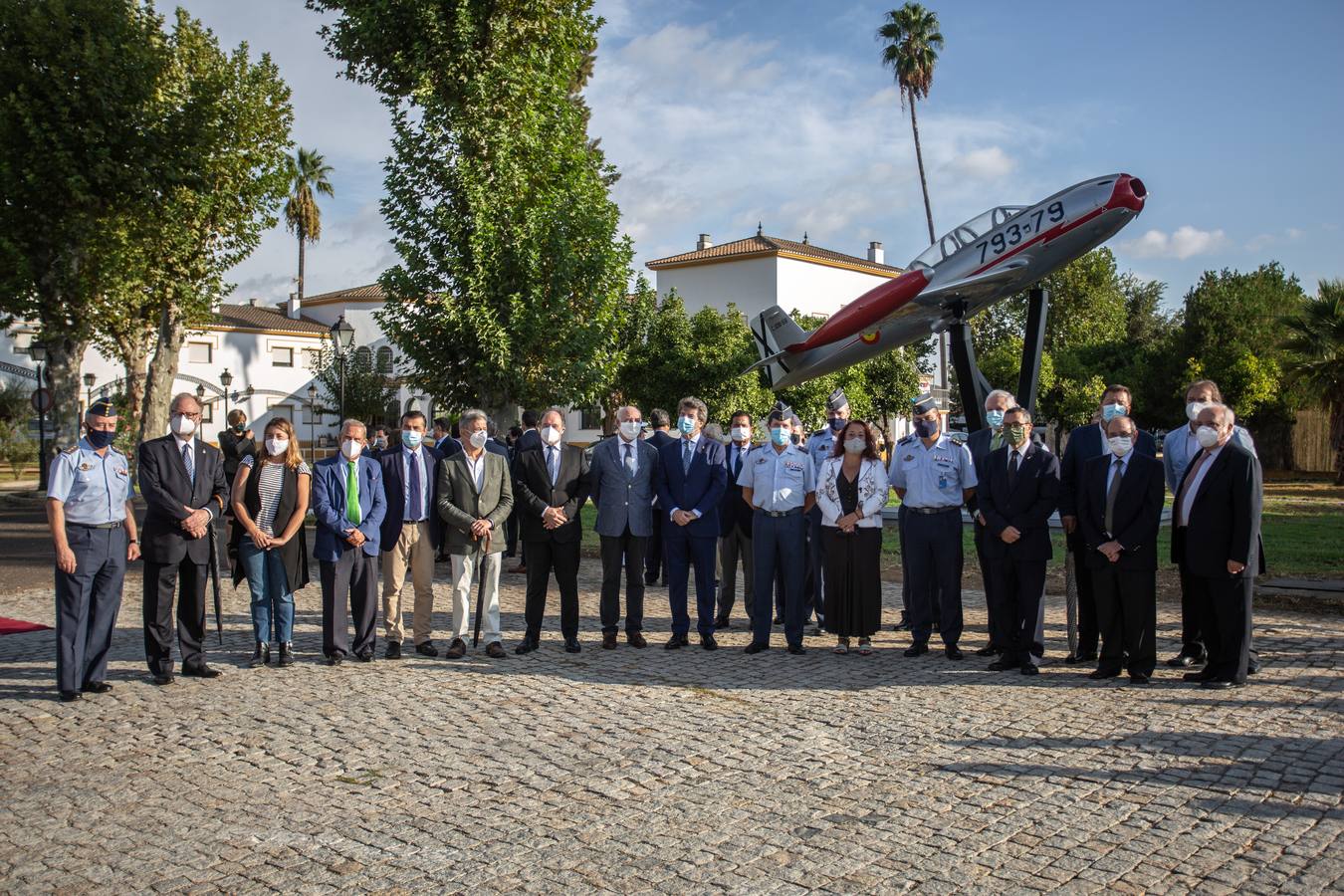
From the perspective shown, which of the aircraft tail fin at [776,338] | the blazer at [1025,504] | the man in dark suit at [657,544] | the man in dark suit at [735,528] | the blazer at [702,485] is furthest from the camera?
the aircraft tail fin at [776,338]

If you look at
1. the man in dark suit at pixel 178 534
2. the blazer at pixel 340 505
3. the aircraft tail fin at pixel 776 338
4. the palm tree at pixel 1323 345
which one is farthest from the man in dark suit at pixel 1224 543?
the palm tree at pixel 1323 345

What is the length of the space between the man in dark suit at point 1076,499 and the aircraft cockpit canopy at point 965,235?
8.01 m

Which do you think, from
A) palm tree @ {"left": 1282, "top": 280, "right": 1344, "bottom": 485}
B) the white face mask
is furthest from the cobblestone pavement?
palm tree @ {"left": 1282, "top": 280, "right": 1344, "bottom": 485}

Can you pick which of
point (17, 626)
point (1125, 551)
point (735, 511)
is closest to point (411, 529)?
point (735, 511)

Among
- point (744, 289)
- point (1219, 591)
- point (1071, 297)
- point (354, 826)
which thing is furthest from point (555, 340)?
point (1071, 297)

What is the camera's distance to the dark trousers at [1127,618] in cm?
→ 738

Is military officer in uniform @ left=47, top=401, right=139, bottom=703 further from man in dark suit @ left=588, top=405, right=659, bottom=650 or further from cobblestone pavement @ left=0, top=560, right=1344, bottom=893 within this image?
man in dark suit @ left=588, top=405, right=659, bottom=650

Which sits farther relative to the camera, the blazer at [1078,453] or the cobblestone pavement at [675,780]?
the blazer at [1078,453]

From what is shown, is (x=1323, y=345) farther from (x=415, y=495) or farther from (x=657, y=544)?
(x=415, y=495)

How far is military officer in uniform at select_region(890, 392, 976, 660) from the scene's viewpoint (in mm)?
8352

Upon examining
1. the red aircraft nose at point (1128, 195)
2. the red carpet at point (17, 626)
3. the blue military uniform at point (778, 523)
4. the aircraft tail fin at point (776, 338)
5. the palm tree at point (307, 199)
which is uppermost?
the palm tree at point (307, 199)

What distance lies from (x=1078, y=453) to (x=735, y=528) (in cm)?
345

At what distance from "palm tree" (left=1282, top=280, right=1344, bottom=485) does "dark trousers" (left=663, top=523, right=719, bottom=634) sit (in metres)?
29.1

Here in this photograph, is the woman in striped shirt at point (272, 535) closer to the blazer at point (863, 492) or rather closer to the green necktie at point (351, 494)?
the green necktie at point (351, 494)
